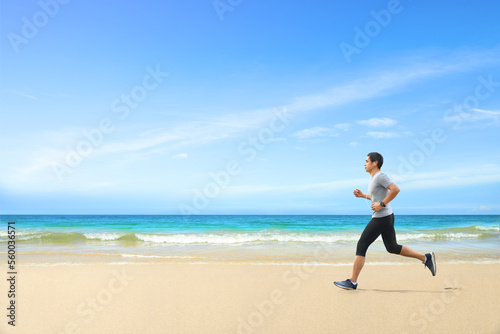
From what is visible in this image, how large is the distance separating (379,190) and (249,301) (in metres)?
2.18

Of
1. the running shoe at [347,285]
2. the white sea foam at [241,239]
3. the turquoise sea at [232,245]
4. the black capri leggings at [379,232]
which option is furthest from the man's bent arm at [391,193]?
the white sea foam at [241,239]

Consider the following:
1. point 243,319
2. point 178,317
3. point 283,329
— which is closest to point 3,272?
point 178,317

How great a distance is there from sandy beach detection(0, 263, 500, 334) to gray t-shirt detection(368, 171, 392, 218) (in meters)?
1.04

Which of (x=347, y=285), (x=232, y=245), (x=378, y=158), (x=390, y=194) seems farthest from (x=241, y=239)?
(x=390, y=194)

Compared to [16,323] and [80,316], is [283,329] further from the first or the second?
[16,323]

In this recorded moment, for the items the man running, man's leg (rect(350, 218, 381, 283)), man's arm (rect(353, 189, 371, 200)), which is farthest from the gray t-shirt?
man's arm (rect(353, 189, 371, 200))

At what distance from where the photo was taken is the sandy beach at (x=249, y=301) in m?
3.63

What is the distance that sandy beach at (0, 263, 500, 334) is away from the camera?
3.63 m

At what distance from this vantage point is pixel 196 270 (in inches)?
251

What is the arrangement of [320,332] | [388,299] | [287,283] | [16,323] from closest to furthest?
1. [320,332]
2. [16,323]
3. [388,299]
4. [287,283]

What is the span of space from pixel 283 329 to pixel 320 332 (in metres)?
0.34

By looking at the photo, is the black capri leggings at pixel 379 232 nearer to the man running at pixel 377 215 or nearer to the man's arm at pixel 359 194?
the man running at pixel 377 215

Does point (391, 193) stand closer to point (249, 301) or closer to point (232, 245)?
point (249, 301)

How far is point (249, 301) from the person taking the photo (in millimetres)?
4496
